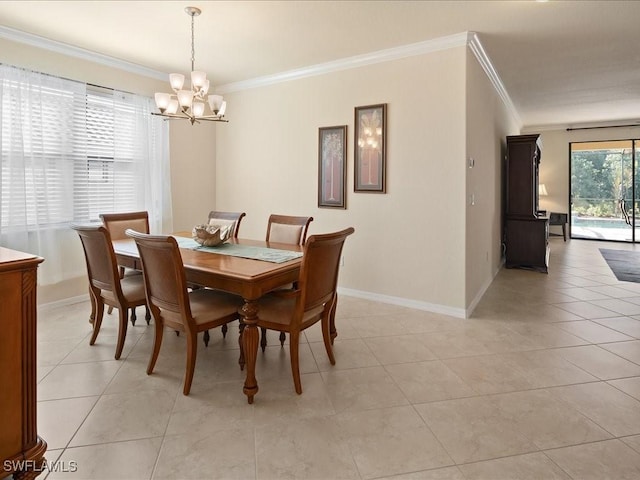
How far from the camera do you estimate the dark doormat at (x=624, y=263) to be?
5.36m

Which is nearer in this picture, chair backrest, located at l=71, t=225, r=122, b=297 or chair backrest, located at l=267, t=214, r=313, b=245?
chair backrest, located at l=71, t=225, r=122, b=297

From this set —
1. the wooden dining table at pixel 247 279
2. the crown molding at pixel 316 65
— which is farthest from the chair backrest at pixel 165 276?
the crown molding at pixel 316 65

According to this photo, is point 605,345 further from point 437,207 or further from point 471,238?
point 437,207

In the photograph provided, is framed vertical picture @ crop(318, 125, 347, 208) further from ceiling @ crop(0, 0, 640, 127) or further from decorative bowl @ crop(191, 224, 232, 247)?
decorative bowl @ crop(191, 224, 232, 247)

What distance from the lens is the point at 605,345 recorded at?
2.98 m

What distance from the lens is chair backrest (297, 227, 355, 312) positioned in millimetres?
2133

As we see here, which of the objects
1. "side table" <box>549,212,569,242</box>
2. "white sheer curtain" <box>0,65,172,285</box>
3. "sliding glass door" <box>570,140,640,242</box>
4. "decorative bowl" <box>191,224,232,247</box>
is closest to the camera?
"decorative bowl" <box>191,224,232,247</box>

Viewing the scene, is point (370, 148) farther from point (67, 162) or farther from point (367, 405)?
point (67, 162)

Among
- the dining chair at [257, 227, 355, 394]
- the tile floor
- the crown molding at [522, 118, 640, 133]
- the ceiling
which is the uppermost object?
the crown molding at [522, 118, 640, 133]

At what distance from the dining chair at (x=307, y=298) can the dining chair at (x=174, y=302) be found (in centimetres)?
27

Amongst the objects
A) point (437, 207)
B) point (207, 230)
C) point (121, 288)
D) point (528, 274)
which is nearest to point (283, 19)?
point (207, 230)

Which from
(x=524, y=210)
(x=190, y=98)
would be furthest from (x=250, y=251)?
(x=524, y=210)

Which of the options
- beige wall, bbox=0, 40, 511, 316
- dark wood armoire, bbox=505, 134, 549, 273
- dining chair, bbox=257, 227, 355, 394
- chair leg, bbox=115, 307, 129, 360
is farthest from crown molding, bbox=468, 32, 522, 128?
chair leg, bbox=115, 307, 129, 360

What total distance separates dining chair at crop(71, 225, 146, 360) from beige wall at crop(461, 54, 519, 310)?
294 cm
